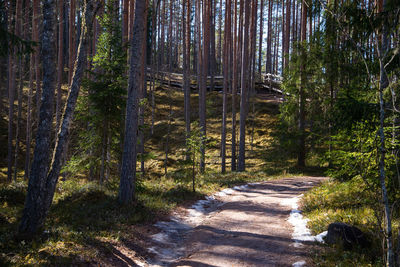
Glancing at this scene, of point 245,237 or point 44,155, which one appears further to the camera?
point 245,237

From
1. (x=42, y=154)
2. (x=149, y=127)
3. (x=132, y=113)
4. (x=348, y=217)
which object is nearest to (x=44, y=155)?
(x=42, y=154)

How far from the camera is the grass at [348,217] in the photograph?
5469 millimetres

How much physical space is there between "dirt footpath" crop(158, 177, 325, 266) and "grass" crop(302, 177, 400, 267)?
63 centimetres

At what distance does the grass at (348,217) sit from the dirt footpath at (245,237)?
24.7 inches

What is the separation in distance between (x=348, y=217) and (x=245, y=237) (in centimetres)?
302

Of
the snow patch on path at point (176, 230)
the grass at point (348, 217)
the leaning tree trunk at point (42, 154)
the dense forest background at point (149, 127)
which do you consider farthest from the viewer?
the snow patch on path at point (176, 230)

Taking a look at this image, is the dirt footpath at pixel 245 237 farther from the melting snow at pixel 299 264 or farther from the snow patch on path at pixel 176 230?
the snow patch on path at pixel 176 230

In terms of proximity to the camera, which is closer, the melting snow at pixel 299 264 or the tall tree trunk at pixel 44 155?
the melting snow at pixel 299 264

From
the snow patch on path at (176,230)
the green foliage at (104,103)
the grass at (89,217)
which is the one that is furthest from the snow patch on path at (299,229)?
the green foliage at (104,103)

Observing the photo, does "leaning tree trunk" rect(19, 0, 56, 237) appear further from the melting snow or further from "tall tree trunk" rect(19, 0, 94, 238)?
the melting snow

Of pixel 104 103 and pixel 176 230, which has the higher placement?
pixel 104 103

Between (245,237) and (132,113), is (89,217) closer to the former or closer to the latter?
(132,113)

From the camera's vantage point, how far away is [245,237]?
744cm

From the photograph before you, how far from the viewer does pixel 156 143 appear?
3294cm
